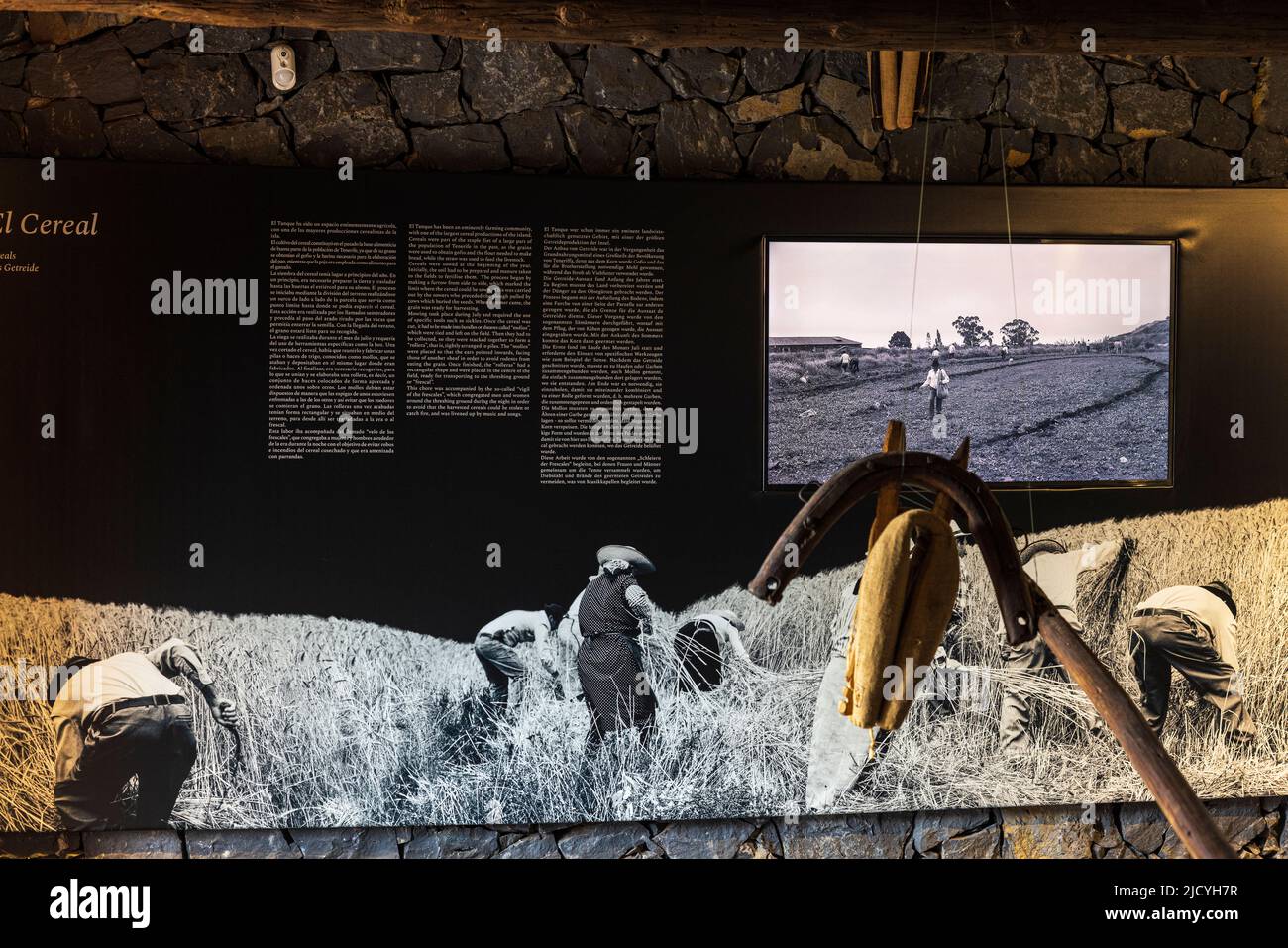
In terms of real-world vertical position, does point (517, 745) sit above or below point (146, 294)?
below

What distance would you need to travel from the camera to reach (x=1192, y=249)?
154 inches

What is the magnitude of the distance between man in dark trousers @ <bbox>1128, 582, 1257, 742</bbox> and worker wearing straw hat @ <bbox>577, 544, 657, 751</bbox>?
198cm

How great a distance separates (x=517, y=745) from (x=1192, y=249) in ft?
11.0

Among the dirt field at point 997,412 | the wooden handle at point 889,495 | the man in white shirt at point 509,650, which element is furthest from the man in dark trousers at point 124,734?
the wooden handle at point 889,495

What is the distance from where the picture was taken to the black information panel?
11.8 feet

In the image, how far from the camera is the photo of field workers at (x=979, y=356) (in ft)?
12.5

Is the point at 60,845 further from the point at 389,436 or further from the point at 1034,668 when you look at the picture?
the point at 1034,668

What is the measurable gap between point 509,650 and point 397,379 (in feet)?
3.68

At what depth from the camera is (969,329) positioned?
12.7ft

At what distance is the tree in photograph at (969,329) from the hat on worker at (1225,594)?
137 centimetres

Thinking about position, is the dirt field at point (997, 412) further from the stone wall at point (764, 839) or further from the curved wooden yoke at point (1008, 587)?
the curved wooden yoke at point (1008, 587)

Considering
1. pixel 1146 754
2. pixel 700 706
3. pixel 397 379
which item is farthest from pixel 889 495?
pixel 397 379

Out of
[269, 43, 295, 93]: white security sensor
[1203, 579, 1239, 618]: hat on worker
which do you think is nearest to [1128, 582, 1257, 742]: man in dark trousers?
[1203, 579, 1239, 618]: hat on worker
